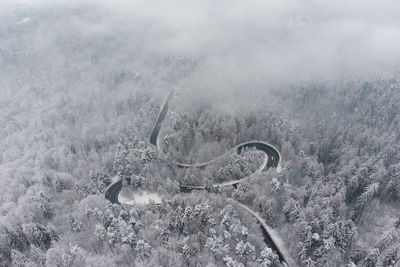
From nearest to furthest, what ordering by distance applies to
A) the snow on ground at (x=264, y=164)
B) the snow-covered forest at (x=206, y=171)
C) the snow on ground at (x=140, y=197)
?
the snow-covered forest at (x=206, y=171) → the snow on ground at (x=140, y=197) → the snow on ground at (x=264, y=164)

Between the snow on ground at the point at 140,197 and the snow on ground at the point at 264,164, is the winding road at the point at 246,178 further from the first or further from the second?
the snow on ground at the point at 140,197

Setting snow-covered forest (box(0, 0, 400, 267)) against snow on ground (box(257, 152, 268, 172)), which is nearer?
snow-covered forest (box(0, 0, 400, 267))

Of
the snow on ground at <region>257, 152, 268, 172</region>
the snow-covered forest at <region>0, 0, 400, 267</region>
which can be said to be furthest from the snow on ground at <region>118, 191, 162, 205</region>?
the snow on ground at <region>257, 152, 268, 172</region>

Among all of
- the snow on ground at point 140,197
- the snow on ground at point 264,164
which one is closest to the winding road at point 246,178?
the snow on ground at point 264,164

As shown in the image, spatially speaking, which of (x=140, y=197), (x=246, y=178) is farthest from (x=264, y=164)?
(x=140, y=197)

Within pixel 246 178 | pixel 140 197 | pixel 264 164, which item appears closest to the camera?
pixel 140 197

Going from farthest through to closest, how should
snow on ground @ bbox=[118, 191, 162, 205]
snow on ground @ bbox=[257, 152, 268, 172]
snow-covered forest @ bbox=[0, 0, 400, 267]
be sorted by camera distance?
snow on ground @ bbox=[257, 152, 268, 172] → snow on ground @ bbox=[118, 191, 162, 205] → snow-covered forest @ bbox=[0, 0, 400, 267]

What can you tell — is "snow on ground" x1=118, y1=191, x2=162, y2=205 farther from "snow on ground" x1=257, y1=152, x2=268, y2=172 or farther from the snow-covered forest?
"snow on ground" x1=257, y1=152, x2=268, y2=172

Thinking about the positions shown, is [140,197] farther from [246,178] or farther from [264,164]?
[264,164]

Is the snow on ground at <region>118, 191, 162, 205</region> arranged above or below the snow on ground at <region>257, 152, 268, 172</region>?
below

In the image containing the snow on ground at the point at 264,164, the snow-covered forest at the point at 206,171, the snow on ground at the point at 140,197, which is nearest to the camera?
the snow-covered forest at the point at 206,171
